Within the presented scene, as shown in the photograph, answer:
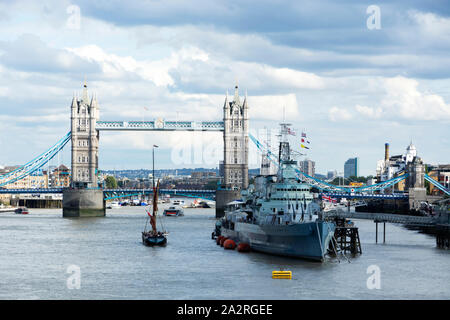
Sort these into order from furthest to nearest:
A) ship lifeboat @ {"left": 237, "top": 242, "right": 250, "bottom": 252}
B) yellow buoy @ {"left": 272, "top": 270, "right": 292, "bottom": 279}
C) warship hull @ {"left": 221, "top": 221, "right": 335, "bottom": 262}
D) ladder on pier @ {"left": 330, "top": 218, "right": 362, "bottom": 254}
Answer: ship lifeboat @ {"left": 237, "top": 242, "right": 250, "bottom": 252}
ladder on pier @ {"left": 330, "top": 218, "right": 362, "bottom": 254}
warship hull @ {"left": 221, "top": 221, "right": 335, "bottom": 262}
yellow buoy @ {"left": 272, "top": 270, "right": 292, "bottom": 279}

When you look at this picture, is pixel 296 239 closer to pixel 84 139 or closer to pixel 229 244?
pixel 229 244

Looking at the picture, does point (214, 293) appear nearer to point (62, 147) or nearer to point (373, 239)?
point (373, 239)

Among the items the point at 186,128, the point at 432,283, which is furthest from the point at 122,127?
the point at 432,283

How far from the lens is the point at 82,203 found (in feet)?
339

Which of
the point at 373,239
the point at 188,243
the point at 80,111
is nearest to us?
the point at 188,243

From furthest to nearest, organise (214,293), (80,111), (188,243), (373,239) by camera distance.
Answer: (80,111)
(373,239)
(188,243)
(214,293)

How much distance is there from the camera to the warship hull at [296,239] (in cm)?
4222

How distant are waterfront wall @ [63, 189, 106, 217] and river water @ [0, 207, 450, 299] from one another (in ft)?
141

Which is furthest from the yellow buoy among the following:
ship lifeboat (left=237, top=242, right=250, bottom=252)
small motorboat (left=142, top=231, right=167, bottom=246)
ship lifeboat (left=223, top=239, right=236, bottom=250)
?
small motorboat (left=142, top=231, right=167, bottom=246)

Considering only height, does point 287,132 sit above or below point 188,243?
above

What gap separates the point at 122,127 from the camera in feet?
411

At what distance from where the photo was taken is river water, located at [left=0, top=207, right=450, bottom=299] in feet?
112

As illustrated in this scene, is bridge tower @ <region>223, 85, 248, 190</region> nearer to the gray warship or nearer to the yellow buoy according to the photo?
the gray warship
